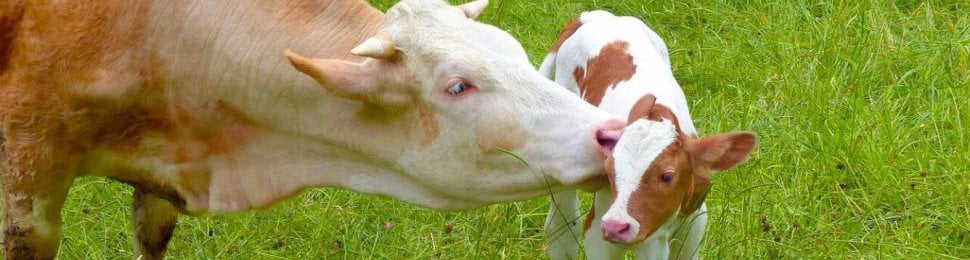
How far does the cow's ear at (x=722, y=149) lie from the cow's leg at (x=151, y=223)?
204 centimetres

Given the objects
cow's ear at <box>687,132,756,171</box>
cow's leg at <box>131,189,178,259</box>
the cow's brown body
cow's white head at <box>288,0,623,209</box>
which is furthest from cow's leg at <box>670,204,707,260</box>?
cow's leg at <box>131,189,178,259</box>

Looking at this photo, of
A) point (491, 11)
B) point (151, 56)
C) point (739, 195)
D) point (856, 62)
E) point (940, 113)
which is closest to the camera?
point (151, 56)

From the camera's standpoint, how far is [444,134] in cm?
441

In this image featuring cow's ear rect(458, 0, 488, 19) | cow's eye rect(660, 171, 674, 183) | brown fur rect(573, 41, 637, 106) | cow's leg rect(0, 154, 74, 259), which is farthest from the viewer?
brown fur rect(573, 41, 637, 106)

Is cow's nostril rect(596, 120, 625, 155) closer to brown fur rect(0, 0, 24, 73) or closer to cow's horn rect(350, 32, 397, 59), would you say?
cow's horn rect(350, 32, 397, 59)

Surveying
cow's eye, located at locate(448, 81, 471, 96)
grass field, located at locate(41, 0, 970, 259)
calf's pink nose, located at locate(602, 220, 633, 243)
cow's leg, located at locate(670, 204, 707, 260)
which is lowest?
grass field, located at locate(41, 0, 970, 259)

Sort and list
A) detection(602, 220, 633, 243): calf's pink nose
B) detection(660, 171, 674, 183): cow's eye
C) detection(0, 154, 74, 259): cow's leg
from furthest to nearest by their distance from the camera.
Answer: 1. detection(0, 154, 74, 259): cow's leg
2. detection(660, 171, 674, 183): cow's eye
3. detection(602, 220, 633, 243): calf's pink nose

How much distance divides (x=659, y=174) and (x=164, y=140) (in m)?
1.54

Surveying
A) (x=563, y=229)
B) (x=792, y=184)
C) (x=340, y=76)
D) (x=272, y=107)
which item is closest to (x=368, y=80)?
(x=340, y=76)

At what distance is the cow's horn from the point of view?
4.25 metres

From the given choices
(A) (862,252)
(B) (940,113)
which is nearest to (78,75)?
(A) (862,252)

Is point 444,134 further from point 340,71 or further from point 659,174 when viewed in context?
point 659,174

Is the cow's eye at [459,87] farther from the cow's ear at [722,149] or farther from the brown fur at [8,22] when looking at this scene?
the brown fur at [8,22]

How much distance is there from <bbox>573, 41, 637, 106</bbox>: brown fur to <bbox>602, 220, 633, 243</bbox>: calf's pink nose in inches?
48.8
